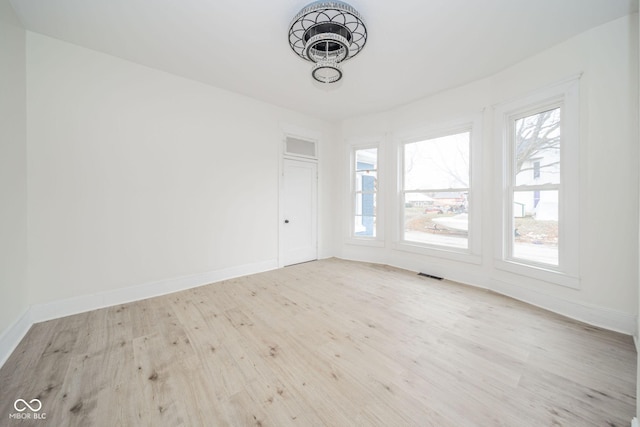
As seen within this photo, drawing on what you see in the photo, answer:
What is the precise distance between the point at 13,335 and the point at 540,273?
5.16m

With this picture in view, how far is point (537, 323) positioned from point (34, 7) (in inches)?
217

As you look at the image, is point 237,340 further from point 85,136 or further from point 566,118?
point 566,118

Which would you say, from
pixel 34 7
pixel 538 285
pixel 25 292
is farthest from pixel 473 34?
pixel 25 292

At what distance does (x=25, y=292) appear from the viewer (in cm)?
224

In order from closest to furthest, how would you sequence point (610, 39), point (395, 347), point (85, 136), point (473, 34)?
point (395, 347) → point (610, 39) → point (473, 34) → point (85, 136)

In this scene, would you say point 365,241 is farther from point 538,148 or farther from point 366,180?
point 538,148

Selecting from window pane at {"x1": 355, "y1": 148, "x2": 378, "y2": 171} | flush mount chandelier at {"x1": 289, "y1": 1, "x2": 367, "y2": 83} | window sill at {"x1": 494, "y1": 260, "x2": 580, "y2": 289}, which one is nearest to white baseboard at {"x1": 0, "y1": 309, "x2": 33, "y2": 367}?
flush mount chandelier at {"x1": 289, "y1": 1, "x2": 367, "y2": 83}

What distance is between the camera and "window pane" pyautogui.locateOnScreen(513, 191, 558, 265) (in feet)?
8.64

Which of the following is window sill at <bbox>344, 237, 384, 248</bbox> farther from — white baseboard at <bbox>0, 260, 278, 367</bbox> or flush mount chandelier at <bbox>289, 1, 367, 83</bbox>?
flush mount chandelier at <bbox>289, 1, 367, 83</bbox>

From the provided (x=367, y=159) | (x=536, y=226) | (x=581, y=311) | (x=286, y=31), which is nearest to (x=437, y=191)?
(x=536, y=226)

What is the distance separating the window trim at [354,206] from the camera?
4.39 metres

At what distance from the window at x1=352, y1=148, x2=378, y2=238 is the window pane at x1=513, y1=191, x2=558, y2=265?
7.01 feet

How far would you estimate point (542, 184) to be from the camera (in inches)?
107

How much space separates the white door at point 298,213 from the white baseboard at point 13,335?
2.89 m
